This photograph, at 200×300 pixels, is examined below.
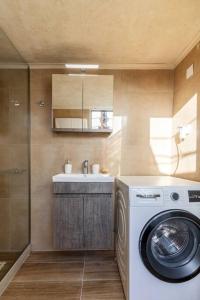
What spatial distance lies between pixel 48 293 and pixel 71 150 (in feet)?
4.86

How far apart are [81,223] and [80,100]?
141cm

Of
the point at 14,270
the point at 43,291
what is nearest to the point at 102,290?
the point at 43,291

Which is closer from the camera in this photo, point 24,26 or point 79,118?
point 24,26

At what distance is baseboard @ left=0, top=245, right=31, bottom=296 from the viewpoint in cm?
183

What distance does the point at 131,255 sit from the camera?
5.02ft

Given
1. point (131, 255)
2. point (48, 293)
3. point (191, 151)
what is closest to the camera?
point (131, 255)

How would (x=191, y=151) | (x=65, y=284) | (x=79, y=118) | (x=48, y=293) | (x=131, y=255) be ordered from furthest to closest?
1. (x=79, y=118)
2. (x=191, y=151)
3. (x=65, y=284)
4. (x=48, y=293)
5. (x=131, y=255)

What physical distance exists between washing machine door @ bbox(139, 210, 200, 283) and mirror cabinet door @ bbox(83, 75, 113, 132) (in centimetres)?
131

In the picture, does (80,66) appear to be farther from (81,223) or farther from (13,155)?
(81,223)

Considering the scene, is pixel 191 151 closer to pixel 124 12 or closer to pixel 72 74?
pixel 124 12

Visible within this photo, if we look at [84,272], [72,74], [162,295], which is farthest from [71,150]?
[162,295]

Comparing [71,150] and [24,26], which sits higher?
[24,26]

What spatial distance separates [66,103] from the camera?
2402 millimetres

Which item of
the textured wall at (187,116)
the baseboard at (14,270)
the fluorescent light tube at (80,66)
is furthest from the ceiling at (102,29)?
the baseboard at (14,270)
